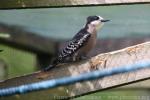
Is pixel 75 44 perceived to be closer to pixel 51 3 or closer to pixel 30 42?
pixel 51 3

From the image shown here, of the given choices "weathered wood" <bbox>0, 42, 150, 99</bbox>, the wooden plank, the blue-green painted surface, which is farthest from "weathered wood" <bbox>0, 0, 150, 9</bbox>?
the wooden plank

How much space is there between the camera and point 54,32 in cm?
576

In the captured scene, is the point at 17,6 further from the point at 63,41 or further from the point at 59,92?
the point at 63,41

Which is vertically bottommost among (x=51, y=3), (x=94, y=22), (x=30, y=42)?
(x=30, y=42)

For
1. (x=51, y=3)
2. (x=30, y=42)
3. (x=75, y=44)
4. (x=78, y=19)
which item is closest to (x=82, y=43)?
(x=75, y=44)

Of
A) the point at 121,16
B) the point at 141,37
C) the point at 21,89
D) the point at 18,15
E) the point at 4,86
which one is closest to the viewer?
the point at 21,89

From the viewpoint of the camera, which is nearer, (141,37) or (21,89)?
(21,89)

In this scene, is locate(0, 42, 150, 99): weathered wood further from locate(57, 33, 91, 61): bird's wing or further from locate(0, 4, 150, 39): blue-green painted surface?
locate(0, 4, 150, 39): blue-green painted surface

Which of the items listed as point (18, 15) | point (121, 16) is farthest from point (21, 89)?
point (121, 16)

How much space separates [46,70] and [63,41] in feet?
9.57

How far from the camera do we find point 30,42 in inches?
232

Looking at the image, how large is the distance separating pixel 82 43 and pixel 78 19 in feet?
4.29

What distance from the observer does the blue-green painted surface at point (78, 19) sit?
452 cm

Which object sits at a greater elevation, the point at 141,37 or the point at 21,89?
the point at 21,89
